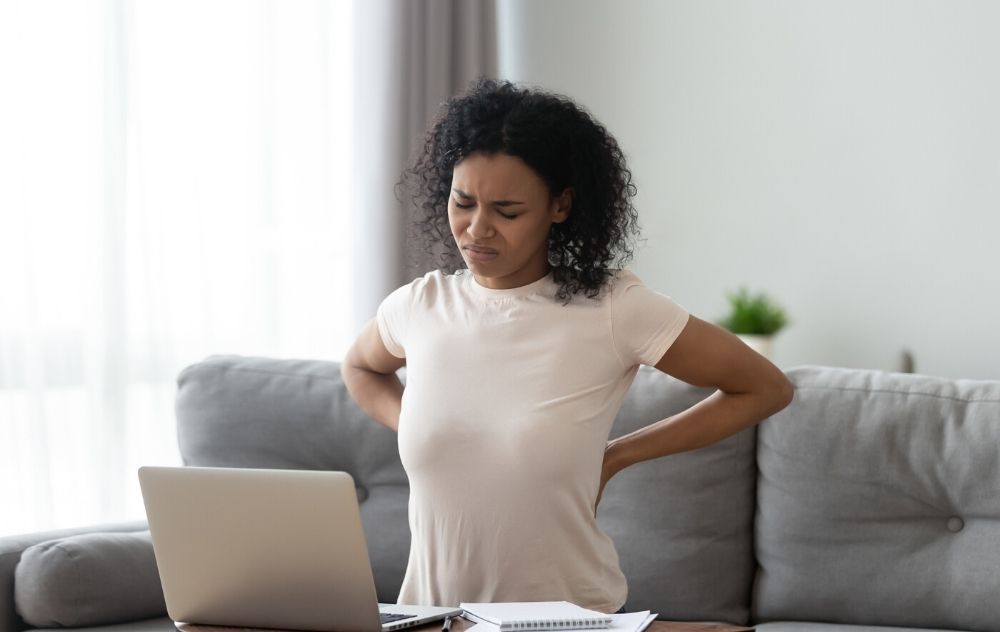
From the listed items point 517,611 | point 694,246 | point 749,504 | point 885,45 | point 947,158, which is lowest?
point 749,504

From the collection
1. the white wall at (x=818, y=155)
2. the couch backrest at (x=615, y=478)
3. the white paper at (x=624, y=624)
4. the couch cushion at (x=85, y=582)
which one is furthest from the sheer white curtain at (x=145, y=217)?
the white paper at (x=624, y=624)

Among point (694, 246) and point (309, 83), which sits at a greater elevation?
point (309, 83)

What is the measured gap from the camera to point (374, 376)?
1897 millimetres

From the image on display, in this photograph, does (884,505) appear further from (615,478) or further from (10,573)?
(10,573)

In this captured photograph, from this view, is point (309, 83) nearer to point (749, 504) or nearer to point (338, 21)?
point (338, 21)

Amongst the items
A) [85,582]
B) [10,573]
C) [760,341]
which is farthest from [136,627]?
[760,341]

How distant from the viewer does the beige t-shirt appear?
1.48 m

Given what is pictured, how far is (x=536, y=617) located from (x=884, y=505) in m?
1.12

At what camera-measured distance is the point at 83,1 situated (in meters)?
2.71

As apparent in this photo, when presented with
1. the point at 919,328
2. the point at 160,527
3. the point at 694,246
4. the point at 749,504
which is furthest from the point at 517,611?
the point at 694,246

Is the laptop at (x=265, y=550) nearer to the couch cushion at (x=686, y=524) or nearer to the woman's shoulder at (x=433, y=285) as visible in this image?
the woman's shoulder at (x=433, y=285)

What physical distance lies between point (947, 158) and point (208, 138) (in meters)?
1.86

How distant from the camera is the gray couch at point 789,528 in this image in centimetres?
202

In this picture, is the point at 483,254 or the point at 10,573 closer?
the point at 483,254
